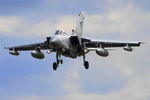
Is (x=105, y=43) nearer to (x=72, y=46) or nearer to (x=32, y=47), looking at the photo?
(x=72, y=46)

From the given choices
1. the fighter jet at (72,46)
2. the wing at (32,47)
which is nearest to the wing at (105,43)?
the fighter jet at (72,46)

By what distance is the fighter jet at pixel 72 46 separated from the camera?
88812 millimetres

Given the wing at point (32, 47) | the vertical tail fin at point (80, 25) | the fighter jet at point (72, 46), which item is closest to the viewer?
the fighter jet at point (72, 46)

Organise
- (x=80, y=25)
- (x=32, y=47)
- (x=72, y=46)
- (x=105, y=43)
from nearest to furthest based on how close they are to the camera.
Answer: (x=72, y=46) < (x=105, y=43) < (x=32, y=47) < (x=80, y=25)

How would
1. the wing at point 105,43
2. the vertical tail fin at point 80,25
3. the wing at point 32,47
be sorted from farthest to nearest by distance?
the vertical tail fin at point 80,25, the wing at point 105,43, the wing at point 32,47

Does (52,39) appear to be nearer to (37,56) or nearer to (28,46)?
(37,56)

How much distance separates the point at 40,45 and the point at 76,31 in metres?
6.02

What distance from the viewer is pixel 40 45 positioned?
95375 millimetres

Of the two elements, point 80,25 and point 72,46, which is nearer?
point 72,46

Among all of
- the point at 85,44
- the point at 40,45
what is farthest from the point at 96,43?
the point at 40,45

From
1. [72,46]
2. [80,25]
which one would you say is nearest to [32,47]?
[80,25]

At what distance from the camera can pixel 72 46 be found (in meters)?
92.4

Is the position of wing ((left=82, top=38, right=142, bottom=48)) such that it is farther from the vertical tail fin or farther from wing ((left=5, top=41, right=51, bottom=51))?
wing ((left=5, top=41, right=51, bottom=51))

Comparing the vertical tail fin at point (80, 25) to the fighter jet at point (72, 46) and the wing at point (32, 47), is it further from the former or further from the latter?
Answer: the wing at point (32, 47)
